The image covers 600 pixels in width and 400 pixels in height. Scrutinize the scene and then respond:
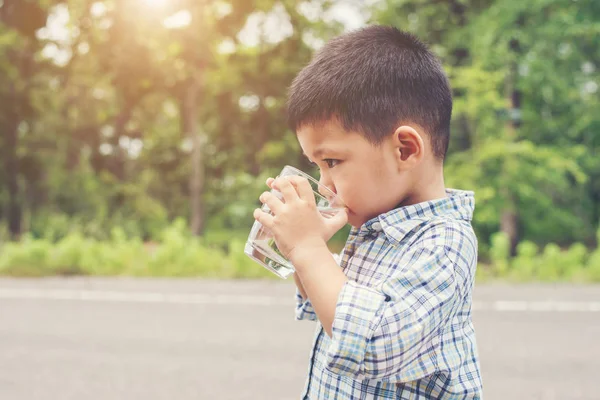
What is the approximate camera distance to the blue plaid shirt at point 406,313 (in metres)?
1.10

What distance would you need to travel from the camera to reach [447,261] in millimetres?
1167

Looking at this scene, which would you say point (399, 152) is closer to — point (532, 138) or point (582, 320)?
point (582, 320)

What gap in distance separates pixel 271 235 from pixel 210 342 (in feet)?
15.1

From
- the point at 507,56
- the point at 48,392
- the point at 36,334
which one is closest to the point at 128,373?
the point at 48,392

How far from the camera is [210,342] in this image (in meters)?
5.70

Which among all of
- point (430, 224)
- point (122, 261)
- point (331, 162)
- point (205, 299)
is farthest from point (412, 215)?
point (122, 261)

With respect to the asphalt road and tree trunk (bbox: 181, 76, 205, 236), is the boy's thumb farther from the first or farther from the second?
tree trunk (bbox: 181, 76, 205, 236)

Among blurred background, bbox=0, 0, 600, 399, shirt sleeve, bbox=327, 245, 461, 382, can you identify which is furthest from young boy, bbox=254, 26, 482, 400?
blurred background, bbox=0, 0, 600, 399

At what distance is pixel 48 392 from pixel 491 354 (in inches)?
128

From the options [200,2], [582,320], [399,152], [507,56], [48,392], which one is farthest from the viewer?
[200,2]

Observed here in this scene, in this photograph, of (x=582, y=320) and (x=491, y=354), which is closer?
(x=491, y=354)

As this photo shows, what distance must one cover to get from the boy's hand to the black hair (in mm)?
141

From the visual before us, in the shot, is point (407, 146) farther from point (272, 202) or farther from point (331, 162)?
point (272, 202)

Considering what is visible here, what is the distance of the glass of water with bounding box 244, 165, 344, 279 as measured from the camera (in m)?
Result: 1.25
